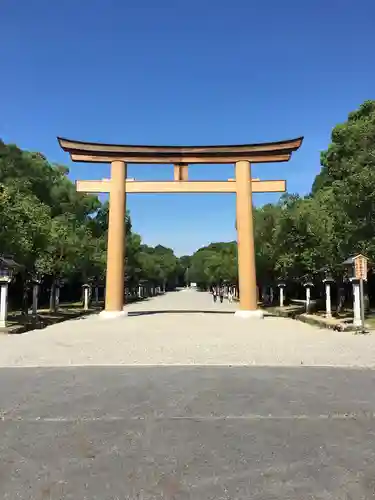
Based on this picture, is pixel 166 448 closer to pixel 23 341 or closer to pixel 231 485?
pixel 231 485

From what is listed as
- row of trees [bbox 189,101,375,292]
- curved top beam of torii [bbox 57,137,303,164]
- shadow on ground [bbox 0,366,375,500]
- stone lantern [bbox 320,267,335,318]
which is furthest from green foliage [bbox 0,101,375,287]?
shadow on ground [bbox 0,366,375,500]

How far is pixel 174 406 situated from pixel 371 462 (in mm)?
2559

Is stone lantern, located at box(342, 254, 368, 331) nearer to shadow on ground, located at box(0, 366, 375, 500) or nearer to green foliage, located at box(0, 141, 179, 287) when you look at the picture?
shadow on ground, located at box(0, 366, 375, 500)

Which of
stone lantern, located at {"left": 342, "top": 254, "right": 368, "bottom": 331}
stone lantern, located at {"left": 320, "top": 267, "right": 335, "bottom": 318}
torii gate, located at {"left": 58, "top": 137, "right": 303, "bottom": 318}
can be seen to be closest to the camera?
stone lantern, located at {"left": 342, "top": 254, "right": 368, "bottom": 331}

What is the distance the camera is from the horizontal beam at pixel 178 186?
85.1 ft

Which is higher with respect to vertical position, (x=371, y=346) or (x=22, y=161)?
(x=22, y=161)

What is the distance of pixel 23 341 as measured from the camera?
13.6 meters

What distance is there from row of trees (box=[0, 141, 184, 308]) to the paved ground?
11.3 meters

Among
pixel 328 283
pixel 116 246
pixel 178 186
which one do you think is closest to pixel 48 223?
pixel 116 246

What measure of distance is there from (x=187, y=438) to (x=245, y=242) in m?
21.3

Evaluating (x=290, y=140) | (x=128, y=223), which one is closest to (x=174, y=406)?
(x=290, y=140)

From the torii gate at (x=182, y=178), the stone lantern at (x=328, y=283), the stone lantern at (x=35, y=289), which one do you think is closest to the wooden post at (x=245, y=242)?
the torii gate at (x=182, y=178)

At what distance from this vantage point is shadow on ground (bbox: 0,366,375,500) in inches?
135

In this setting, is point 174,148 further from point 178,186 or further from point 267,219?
point 267,219
